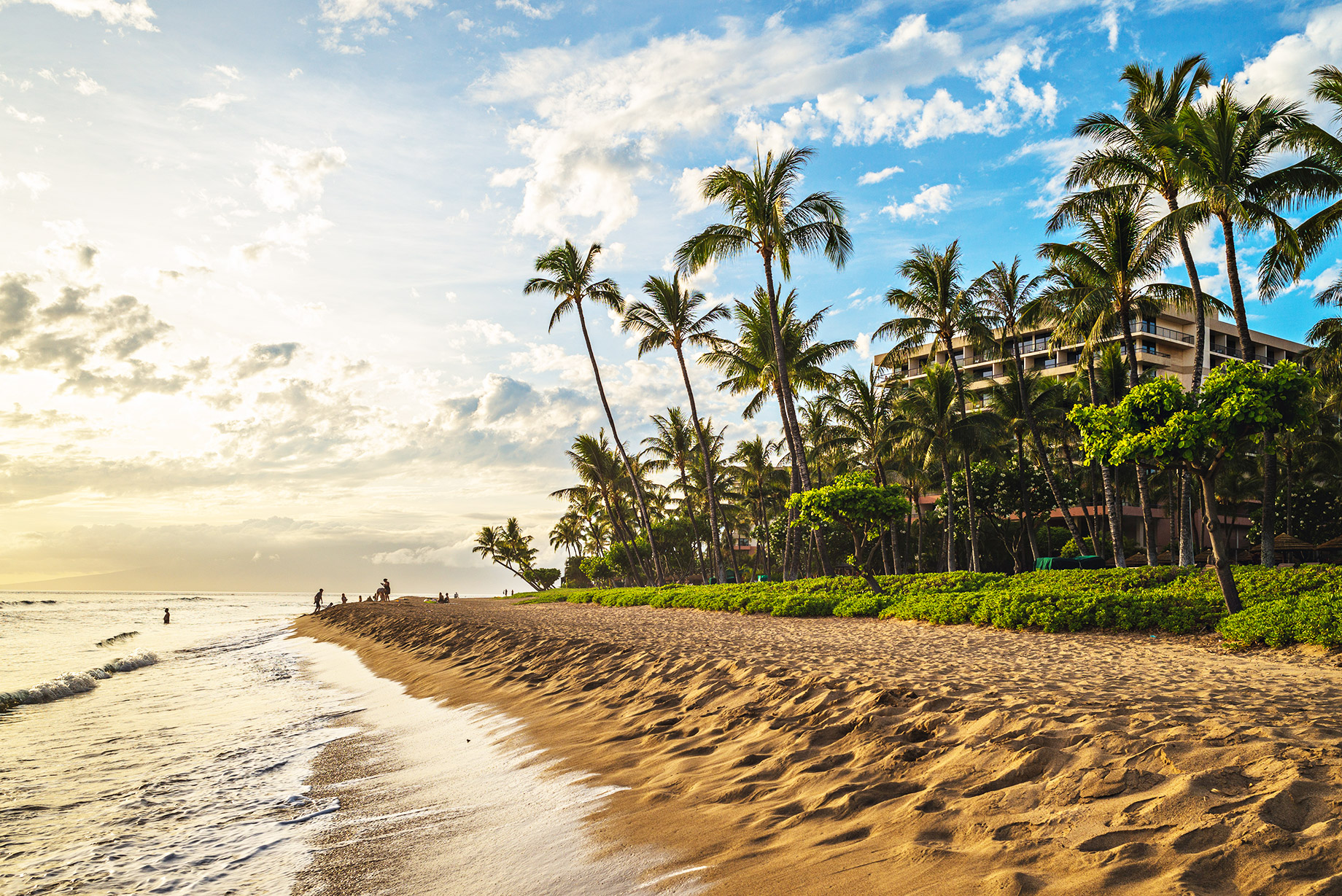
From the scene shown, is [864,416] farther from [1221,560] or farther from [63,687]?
[63,687]

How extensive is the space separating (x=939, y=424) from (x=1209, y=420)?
18.7 metres

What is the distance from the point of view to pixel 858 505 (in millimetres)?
19344

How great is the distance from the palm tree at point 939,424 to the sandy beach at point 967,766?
20.2 m

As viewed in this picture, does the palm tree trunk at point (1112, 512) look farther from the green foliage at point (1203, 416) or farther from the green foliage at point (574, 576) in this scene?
the green foliage at point (574, 576)

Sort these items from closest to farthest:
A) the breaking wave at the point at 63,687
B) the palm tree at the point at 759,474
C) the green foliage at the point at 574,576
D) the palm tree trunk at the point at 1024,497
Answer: the breaking wave at the point at 63,687 → the palm tree trunk at the point at 1024,497 → the palm tree at the point at 759,474 → the green foliage at the point at 574,576

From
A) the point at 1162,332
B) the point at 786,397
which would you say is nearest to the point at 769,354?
the point at 786,397

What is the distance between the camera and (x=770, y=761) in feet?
15.6

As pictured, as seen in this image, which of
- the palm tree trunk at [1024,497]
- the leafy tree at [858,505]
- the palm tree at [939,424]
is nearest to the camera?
the leafy tree at [858,505]

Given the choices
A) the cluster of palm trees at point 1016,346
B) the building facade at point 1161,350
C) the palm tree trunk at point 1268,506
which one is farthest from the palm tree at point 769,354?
the building facade at point 1161,350

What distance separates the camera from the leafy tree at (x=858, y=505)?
19.3 meters

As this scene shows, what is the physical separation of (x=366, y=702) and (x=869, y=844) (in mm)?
9058

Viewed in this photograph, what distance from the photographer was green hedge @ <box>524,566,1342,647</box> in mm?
9406

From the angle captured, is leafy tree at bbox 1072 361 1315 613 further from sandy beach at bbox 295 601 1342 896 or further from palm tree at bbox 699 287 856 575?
palm tree at bbox 699 287 856 575

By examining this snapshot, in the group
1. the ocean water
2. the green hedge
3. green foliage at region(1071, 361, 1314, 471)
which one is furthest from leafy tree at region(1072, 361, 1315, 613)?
→ the ocean water
